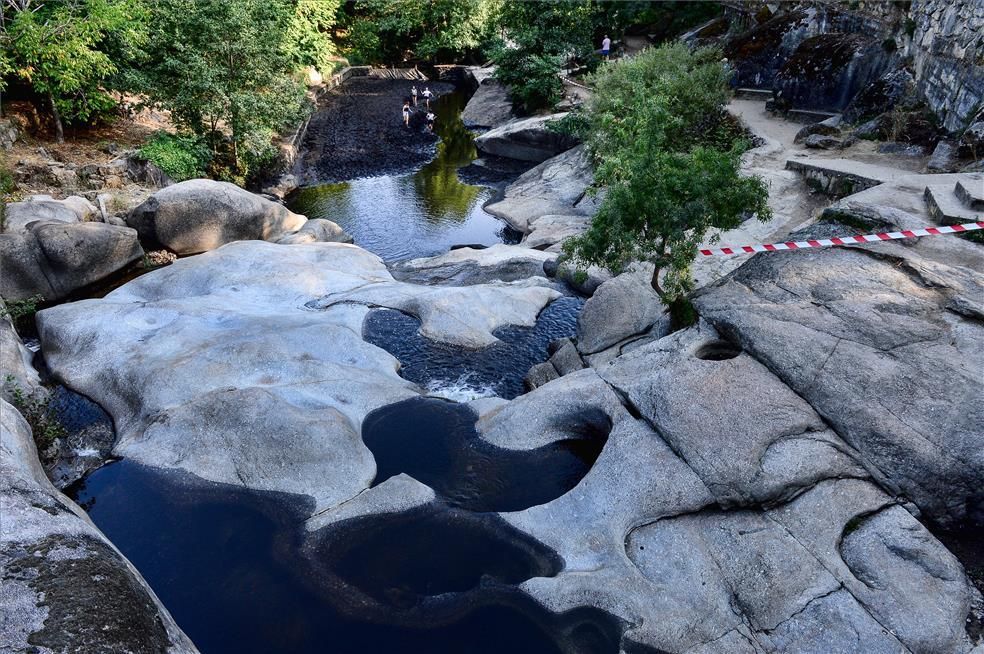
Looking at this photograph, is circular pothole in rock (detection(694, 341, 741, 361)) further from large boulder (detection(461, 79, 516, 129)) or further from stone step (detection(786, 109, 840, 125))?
large boulder (detection(461, 79, 516, 129))

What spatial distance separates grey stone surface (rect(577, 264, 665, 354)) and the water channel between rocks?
291cm

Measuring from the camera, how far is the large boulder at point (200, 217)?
21.0 meters

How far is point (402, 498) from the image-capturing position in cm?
1103

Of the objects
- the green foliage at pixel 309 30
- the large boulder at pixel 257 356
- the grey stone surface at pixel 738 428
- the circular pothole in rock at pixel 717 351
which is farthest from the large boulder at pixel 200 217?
the circular pothole in rock at pixel 717 351

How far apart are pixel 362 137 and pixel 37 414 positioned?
1117 inches

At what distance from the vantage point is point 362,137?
37875mm

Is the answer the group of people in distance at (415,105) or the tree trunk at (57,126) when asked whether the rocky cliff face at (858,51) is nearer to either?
the group of people in distance at (415,105)

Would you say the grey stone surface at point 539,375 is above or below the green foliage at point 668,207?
below

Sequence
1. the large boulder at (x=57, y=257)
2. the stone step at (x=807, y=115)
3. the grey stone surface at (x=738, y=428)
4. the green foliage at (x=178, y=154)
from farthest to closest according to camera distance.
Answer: the stone step at (x=807, y=115)
the green foliage at (x=178, y=154)
the large boulder at (x=57, y=257)
the grey stone surface at (x=738, y=428)

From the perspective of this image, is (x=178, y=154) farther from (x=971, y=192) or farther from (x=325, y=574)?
(x=971, y=192)

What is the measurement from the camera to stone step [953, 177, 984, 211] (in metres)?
15.4

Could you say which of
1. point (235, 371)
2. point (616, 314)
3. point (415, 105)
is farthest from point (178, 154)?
point (415, 105)

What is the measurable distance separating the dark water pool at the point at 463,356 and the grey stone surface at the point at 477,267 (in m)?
3.23

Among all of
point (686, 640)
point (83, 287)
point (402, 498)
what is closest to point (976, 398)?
point (686, 640)
